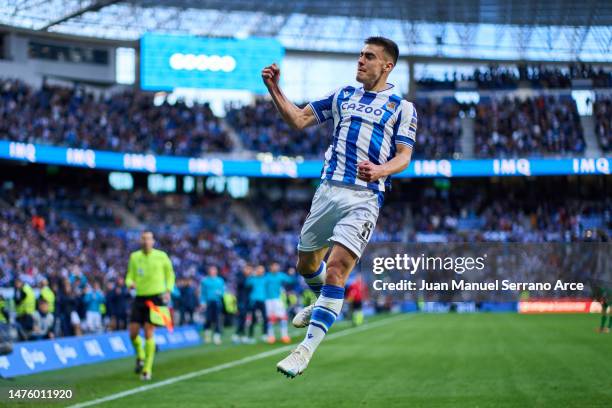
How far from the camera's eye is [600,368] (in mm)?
14930

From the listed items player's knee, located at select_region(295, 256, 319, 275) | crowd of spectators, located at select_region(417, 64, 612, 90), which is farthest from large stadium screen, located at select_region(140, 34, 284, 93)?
player's knee, located at select_region(295, 256, 319, 275)

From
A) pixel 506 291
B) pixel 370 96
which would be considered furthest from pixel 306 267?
pixel 506 291

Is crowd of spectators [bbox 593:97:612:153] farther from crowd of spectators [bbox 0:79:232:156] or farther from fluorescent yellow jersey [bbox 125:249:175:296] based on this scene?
fluorescent yellow jersey [bbox 125:249:175:296]

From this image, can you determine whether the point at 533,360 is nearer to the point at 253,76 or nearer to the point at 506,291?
the point at 506,291

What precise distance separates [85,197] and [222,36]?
433 inches

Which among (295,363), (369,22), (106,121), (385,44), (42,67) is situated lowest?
(295,363)

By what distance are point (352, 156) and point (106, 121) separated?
42377mm

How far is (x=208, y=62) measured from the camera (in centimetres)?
5116

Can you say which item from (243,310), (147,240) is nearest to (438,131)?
(243,310)

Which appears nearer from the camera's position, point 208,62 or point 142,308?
point 142,308
